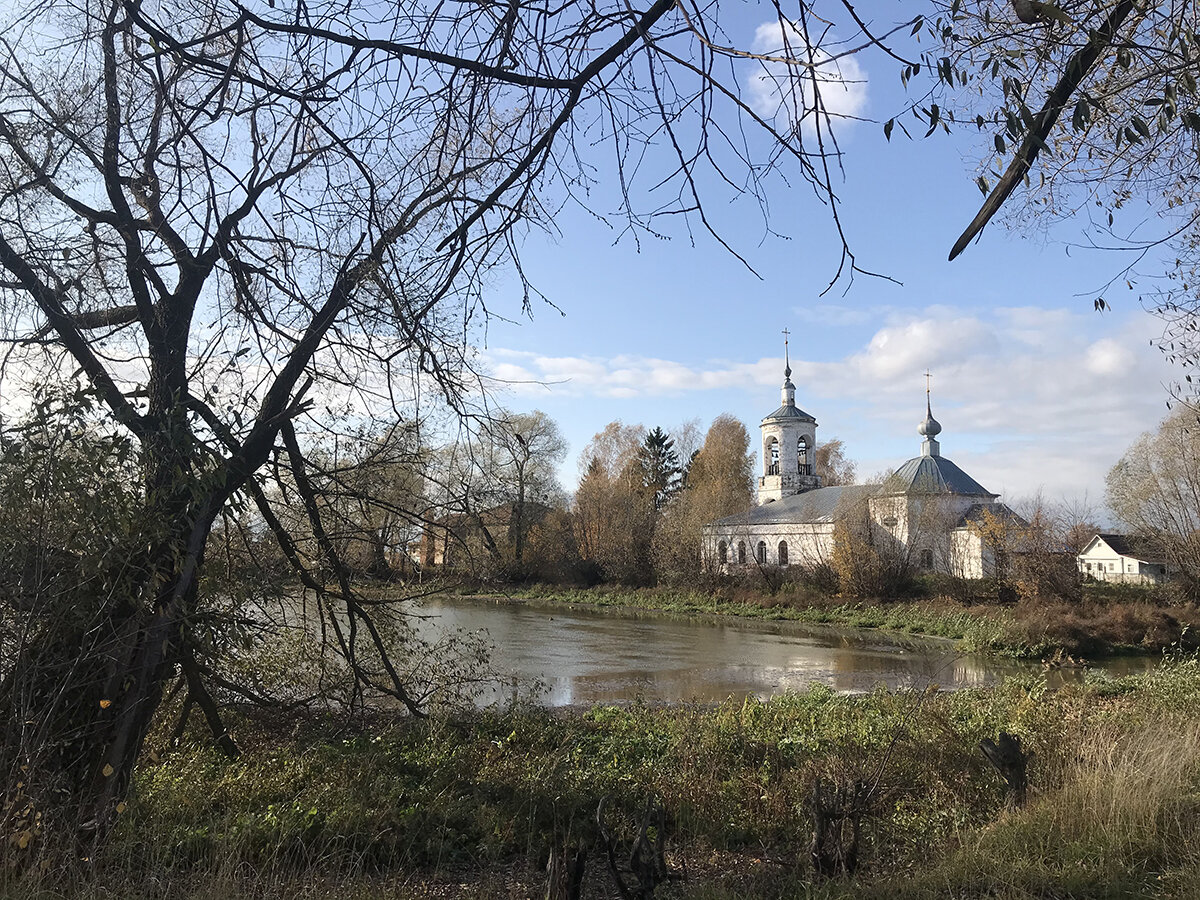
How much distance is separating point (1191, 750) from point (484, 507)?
17.4ft

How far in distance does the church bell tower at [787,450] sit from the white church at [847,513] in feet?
0.18

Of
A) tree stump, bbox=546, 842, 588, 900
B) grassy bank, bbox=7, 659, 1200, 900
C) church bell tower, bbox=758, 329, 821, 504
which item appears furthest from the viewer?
church bell tower, bbox=758, 329, 821, 504

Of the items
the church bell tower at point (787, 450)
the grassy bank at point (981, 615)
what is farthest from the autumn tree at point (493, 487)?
the church bell tower at point (787, 450)

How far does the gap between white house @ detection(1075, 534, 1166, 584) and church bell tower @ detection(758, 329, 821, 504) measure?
14.5 m

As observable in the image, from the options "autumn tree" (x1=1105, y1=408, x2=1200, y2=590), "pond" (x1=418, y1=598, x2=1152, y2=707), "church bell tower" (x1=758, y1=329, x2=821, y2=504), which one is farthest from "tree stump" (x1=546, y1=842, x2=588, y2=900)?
"church bell tower" (x1=758, y1=329, x2=821, y2=504)

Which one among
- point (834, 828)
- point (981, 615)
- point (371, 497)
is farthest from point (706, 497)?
point (834, 828)

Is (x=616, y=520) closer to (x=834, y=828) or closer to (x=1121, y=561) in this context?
(x=1121, y=561)

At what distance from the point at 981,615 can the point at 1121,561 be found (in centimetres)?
1547

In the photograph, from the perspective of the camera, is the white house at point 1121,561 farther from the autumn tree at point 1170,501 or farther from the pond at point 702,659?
the pond at point 702,659

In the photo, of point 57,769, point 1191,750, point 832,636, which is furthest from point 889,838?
point 832,636

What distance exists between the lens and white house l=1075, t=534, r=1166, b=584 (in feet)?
92.2

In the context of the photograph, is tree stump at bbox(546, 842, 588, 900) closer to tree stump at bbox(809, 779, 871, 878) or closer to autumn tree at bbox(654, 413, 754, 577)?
tree stump at bbox(809, 779, 871, 878)

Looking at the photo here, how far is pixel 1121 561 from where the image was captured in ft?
125

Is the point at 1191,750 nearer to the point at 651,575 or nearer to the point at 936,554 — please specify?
the point at 936,554
